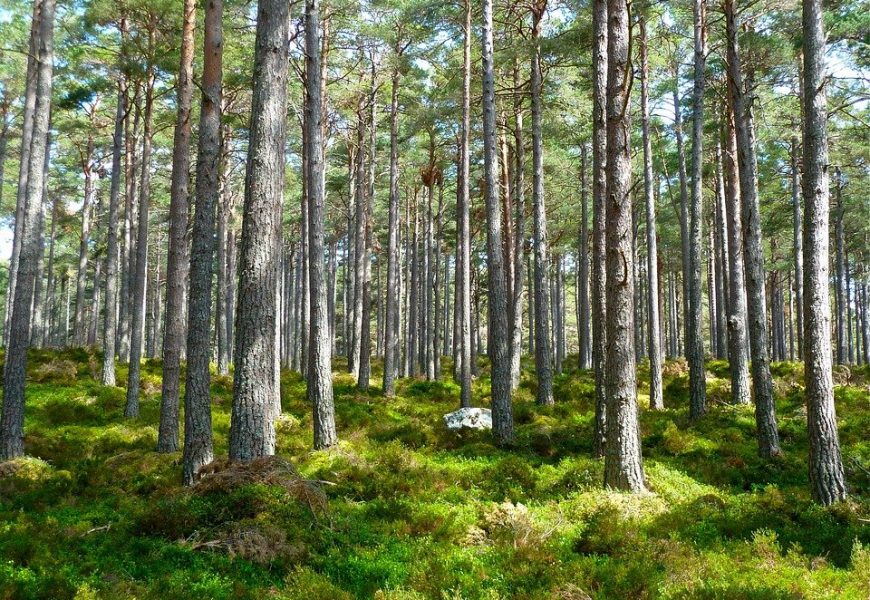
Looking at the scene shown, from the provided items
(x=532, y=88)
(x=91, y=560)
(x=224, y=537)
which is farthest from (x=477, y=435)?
(x=532, y=88)

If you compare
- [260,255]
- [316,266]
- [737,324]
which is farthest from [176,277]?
[737,324]

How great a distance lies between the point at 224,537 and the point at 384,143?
20.2m

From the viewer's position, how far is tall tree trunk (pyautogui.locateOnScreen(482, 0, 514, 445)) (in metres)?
11.0

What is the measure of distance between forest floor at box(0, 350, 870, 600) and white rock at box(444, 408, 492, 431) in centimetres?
48

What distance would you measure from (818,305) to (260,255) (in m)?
7.22

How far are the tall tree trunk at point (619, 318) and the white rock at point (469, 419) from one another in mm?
4851

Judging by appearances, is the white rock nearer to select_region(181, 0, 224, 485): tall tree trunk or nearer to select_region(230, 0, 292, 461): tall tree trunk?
select_region(181, 0, 224, 485): tall tree trunk

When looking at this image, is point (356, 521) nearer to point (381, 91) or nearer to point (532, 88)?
point (532, 88)

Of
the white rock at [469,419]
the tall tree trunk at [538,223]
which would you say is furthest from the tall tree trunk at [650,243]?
the white rock at [469,419]

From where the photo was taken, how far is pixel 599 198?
33.1 ft

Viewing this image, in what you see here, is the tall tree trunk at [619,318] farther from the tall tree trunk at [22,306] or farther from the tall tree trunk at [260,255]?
the tall tree trunk at [22,306]

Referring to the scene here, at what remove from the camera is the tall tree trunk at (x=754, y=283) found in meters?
9.91

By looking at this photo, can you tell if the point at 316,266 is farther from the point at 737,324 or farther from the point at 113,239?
the point at 737,324

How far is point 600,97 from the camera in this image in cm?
912
